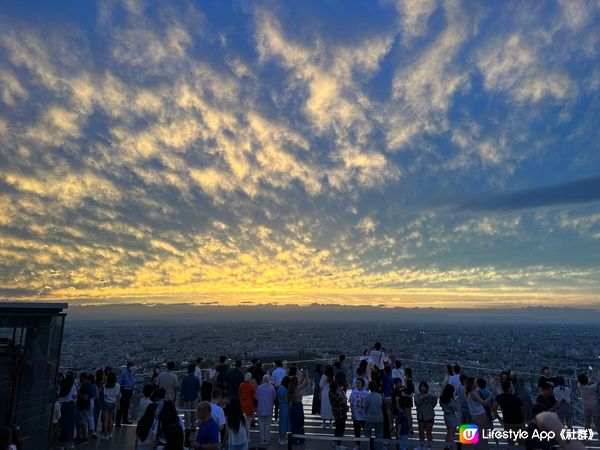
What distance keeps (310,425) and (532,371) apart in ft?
25.5

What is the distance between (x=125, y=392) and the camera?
1228 cm

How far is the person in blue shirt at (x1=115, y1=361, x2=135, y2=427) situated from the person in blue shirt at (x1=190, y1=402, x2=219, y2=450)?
696cm

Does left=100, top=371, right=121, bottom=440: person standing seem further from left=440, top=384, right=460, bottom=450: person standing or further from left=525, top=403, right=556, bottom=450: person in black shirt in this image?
left=525, top=403, right=556, bottom=450: person in black shirt

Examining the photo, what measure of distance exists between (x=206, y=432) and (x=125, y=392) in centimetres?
746

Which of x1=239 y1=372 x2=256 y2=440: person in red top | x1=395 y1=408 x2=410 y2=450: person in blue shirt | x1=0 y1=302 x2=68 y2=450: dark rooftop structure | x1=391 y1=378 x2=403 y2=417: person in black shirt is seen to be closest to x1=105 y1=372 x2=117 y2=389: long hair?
x1=0 y1=302 x2=68 y2=450: dark rooftop structure

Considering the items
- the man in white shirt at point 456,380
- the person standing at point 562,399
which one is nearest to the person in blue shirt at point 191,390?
the man in white shirt at point 456,380

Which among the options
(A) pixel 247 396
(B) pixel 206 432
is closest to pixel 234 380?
(A) pixel 247 396

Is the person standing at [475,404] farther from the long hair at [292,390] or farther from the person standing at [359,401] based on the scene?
the long hair at [292,390]

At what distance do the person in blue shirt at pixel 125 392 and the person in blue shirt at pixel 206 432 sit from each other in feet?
22.8

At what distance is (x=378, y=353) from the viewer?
43.2 ft

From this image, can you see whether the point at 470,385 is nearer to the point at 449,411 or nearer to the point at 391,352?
the point at 449,411

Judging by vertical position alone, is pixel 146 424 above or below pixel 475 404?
above

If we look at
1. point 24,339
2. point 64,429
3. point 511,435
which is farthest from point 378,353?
point 24,339

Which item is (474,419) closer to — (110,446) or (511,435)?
(511,435)
